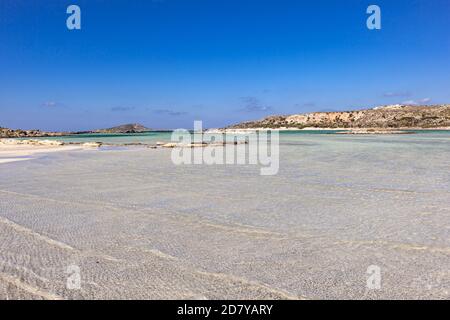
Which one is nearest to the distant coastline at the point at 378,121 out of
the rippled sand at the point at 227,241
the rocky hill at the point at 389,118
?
the rocky hill at the point at 389,118

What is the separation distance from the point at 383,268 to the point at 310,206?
12.6ft

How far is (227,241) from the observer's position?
6.00 metres

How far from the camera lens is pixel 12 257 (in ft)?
17.1

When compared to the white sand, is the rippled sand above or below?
below

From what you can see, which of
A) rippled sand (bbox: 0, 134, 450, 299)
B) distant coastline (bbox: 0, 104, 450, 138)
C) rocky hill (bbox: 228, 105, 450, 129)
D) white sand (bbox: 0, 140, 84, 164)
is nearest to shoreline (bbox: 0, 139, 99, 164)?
white sand (bbox: 0, 140, 84, 164)

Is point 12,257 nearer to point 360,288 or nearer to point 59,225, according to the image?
point 59,225

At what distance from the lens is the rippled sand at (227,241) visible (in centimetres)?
425

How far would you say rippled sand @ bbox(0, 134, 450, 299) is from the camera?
13.9ft

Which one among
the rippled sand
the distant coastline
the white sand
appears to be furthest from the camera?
the distant coastline

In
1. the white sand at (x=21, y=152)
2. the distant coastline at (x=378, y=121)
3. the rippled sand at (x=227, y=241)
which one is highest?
the distant coastline at (x=378, y=121)

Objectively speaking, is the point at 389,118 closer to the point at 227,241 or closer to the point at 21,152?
the point at 21,152

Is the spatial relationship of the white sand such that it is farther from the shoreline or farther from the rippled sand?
the rippled sand

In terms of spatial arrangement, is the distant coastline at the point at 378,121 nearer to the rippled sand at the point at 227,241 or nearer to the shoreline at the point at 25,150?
the shoreline at the point at 25,150

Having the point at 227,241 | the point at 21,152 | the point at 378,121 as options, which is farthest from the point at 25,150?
the point at 378,121
